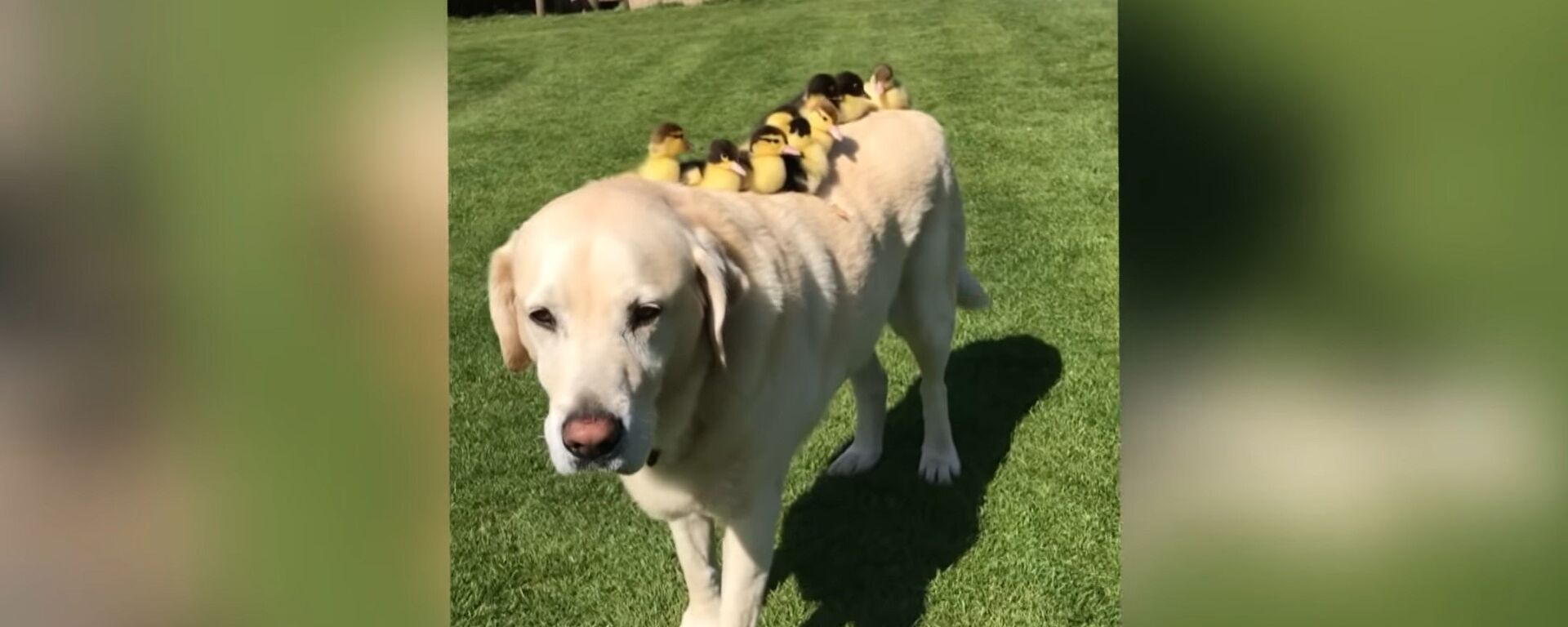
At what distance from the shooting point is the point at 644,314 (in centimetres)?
143

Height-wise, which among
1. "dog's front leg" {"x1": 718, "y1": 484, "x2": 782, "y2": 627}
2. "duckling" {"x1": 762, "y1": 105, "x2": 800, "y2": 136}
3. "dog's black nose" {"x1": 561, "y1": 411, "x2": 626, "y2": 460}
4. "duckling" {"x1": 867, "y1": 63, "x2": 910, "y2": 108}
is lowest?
"dog's front leg" {"x1": 718, "y1": 484, "x2": 782, "y2": 627}

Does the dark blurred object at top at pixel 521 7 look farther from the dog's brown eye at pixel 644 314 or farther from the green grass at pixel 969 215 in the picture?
the dog's brown eye at pixel 644 314

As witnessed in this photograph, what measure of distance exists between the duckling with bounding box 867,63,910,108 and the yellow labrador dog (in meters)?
0.05

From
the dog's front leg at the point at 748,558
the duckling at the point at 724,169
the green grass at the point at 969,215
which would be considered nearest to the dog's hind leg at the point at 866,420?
the green grass at the point at 969,215

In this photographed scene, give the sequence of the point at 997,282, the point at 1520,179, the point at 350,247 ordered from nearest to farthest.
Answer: the point at 1520,179
the point at 350,247
the point at 997,282

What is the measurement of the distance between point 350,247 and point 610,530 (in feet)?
2.84

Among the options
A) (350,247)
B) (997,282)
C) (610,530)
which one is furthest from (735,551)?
(997,282)

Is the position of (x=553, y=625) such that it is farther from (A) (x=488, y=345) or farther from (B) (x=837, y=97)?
(B) (x=837, y=97)

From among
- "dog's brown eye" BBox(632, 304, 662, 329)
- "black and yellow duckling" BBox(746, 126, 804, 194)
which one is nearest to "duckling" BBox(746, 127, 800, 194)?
"black and yellow duckling" BBox(746, 126, 804, 194)

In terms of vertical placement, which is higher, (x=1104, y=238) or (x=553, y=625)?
(x=1104, y=238)

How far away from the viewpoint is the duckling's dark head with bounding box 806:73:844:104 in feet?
6.89

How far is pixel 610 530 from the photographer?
7.35ft

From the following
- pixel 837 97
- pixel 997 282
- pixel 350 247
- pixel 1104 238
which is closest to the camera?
pixel 350 247

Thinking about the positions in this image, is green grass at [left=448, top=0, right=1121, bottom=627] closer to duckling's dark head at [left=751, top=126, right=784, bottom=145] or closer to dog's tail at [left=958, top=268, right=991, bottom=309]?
dog's tail at [left=958, top=268, right=991, bottom=309]
